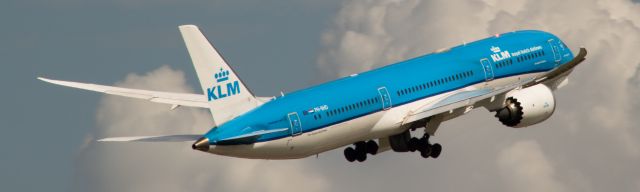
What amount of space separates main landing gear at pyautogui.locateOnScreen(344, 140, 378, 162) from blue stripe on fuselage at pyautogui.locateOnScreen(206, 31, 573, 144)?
5.45 m

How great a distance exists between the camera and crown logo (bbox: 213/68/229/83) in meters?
86.3

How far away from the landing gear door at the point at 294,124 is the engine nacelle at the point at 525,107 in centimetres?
1360

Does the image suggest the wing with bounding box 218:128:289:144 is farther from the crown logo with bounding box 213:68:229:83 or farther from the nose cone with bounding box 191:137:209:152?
the crown logo with bounding box 213:68:229:83

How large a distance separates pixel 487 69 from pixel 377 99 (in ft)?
31.0

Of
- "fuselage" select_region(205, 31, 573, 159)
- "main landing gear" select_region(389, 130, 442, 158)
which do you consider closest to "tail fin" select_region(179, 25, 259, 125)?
"fuselage" select_region(205, 31, 573, 159)

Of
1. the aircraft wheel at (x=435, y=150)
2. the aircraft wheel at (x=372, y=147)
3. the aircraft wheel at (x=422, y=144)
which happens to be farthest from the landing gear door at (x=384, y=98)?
the aircraft wheel at (x=372, y=147)

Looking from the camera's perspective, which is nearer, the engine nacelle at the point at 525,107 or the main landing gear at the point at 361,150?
the engine nacelle at the point at 525,107

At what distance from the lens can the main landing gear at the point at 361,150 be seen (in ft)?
330

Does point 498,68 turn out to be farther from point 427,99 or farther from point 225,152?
point 225,152

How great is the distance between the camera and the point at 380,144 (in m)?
100

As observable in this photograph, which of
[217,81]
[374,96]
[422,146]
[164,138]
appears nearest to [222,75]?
[217,81]

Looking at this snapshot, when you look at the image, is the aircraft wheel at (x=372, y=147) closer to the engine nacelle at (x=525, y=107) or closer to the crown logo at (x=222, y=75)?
the engine nacelle at (x=525, y=107)

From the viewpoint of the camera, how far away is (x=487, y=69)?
329 feet

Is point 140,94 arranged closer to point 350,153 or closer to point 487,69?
point 350,153
